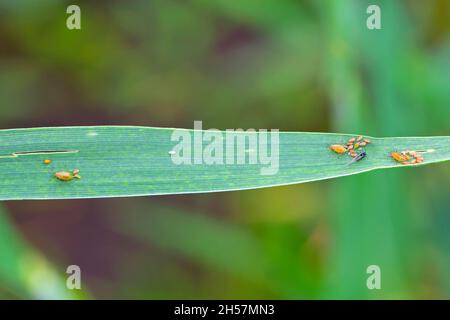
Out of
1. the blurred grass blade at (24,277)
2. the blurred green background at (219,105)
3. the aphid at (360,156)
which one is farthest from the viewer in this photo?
the blurred green background at (219,105)

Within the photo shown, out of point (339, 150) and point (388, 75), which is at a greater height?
point (388, 75)

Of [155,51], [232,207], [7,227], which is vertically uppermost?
[155,51]

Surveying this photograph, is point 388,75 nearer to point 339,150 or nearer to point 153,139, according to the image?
point 339,150

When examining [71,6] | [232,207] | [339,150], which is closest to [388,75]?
[339,150]

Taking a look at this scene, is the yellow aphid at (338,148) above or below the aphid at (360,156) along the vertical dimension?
above

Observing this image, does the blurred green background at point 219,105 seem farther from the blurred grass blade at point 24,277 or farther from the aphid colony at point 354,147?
the aphid colony at point 354,147

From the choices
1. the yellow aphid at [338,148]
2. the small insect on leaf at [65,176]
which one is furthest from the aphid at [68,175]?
the yellow aphid at [338,148]
